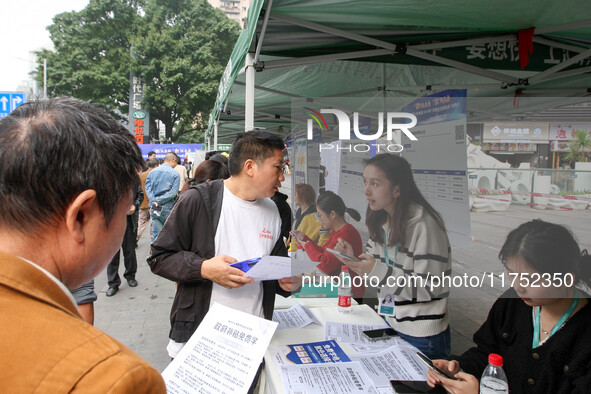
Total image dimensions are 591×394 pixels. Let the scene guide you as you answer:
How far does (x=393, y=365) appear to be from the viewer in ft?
5.50

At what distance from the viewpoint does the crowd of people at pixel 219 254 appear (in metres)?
0.50

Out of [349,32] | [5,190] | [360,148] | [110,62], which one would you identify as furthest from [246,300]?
[110,62]

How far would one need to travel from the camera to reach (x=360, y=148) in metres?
1.53

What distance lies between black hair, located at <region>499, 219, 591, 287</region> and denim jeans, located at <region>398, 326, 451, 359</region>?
2.46ft

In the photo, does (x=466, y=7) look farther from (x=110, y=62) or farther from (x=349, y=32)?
(x=110, y=62)

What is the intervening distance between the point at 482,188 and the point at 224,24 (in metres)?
29.8

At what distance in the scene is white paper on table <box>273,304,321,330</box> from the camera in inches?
84.7

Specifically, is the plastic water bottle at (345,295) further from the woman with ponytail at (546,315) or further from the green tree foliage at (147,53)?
the green tree foliage at (147,53)

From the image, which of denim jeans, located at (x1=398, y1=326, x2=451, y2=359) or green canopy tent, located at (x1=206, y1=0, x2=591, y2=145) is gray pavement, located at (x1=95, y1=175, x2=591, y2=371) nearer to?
denim jeans, located at (x1=398, y1=326, x2=451, y2=359)

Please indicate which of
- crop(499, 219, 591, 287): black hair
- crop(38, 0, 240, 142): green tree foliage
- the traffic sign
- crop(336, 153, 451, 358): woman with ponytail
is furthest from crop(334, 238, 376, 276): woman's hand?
crop(38, 0, 240, 142): green tree foliage

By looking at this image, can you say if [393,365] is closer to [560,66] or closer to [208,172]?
[560,66]

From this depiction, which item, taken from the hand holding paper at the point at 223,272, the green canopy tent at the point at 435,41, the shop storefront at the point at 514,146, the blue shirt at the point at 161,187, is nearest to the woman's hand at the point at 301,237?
the hand holding paper at the point at 223,272

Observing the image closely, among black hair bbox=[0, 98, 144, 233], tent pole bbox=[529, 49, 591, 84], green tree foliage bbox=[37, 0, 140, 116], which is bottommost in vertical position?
black hair bbox=[0, 98, 144, 233]

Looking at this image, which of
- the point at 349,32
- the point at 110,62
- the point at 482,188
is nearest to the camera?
the point at 482,188
